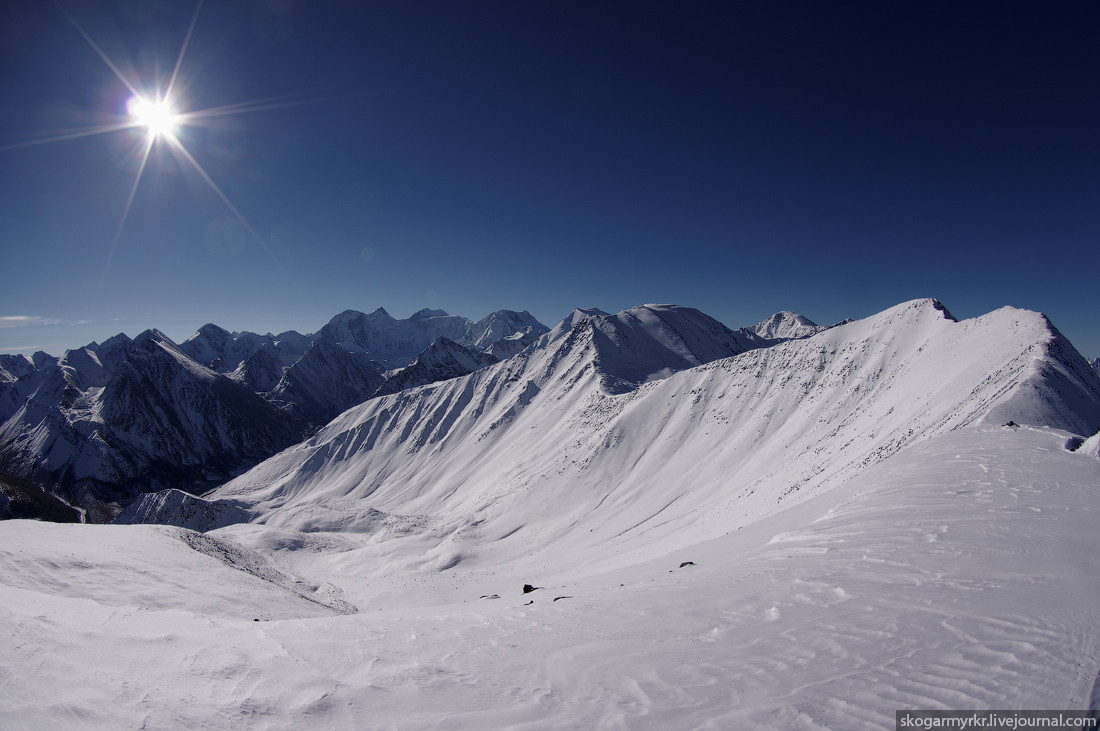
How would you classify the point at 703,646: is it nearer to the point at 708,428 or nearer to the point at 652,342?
the point at 708,428

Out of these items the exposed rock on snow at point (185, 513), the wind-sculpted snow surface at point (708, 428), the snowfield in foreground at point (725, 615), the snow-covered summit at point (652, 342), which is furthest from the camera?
the snow-covered summit at point (652, 342)

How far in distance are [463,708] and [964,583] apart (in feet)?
32.1

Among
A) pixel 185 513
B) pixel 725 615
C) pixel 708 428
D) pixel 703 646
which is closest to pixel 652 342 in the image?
pixel 708 428

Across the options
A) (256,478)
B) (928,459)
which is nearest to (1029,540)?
(928,459)

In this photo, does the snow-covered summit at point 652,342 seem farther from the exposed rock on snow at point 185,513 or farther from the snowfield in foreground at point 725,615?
the exposed rock on snow at point 185,513

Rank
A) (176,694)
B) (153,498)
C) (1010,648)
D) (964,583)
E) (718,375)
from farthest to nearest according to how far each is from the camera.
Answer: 1. (153,498)
2. (718,375)
3. (964,583)
4. (176,694)
5. (1010,648)

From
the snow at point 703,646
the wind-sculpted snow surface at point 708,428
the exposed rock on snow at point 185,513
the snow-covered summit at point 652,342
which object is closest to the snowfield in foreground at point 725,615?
the snow at point 703,646

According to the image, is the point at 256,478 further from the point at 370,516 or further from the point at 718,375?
the point at 718,375

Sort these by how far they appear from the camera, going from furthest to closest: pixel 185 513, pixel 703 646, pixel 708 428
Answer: pixel 185 513 → pixel 708 428 → pixel 703 646

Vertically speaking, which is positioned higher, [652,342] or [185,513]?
[652,342]

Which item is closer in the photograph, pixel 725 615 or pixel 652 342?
pixel 725 615

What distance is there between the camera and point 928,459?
18859mm

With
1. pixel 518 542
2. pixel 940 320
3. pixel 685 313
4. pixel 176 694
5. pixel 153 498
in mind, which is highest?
pixel 685 313

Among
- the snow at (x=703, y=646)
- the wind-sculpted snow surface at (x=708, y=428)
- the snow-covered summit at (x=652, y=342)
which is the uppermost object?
the snow-covered summit at (x=652, y=342)
